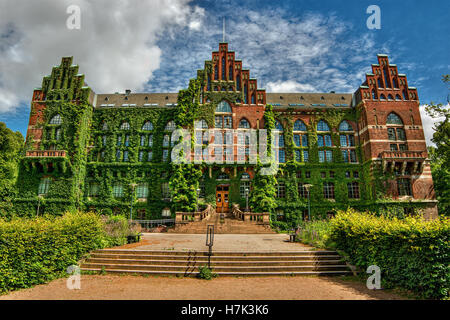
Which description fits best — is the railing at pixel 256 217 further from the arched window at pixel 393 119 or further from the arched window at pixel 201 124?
the arched window at pixel 393 119

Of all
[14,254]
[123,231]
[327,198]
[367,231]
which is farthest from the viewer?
[327,198]

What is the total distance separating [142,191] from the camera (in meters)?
33.5

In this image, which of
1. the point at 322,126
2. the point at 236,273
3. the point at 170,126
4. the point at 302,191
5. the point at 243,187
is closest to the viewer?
the point at 236,273

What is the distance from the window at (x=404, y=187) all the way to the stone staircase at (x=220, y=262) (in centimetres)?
2508

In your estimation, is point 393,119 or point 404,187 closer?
point 404,187

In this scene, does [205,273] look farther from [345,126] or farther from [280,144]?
[345,126]

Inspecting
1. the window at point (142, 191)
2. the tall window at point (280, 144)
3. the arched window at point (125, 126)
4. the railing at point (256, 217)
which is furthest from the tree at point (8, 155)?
the tall window at point (280, 144)

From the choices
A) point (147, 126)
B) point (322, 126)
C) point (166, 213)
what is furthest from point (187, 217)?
point (322, 126)

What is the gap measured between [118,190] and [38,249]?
81.2 feet

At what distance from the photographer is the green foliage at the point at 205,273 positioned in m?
10.5

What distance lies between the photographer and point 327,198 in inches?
1329

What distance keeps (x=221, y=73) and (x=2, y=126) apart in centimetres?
3248

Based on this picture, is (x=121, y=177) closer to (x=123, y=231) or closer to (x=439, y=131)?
(x=123, y=231)

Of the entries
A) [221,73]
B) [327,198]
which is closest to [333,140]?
[327,198]
